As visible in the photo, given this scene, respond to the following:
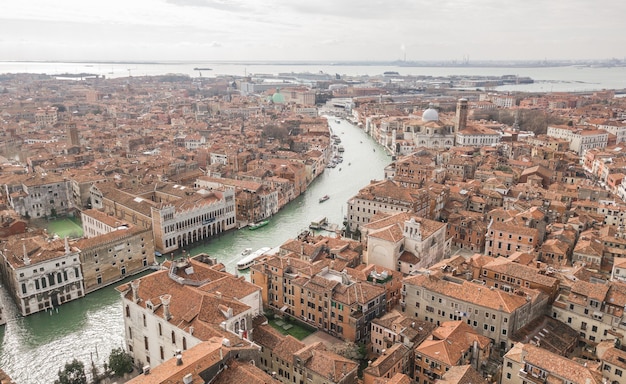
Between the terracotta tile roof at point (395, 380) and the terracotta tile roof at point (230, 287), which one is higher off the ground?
the terracotta tile roof at point (230, 287)

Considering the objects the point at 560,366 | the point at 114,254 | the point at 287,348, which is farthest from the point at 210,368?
the point at 114,254

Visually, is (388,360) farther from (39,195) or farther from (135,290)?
(39,195)

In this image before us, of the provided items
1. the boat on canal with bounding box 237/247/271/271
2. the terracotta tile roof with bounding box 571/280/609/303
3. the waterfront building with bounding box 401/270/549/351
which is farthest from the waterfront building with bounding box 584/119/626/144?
the boat on canal with bounding box 237/247/271/271

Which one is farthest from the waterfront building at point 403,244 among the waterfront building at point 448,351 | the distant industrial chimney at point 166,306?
the distant industrial chimney at point 166,306

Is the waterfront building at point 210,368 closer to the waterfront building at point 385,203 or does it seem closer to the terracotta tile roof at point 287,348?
the terracotta tile roof at point 287,348

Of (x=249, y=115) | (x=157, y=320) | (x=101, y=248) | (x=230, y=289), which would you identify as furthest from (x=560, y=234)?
(x=249, y=115)
